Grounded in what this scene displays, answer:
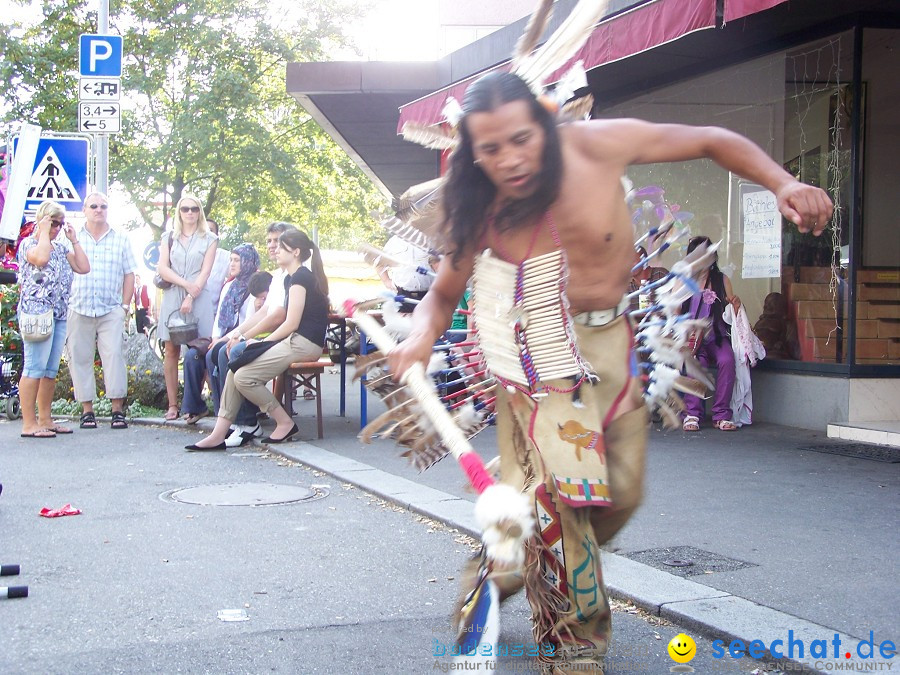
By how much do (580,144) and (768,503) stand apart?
326cm

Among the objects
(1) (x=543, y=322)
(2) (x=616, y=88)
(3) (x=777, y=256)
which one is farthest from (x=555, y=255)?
(2) (x=616, y=88)

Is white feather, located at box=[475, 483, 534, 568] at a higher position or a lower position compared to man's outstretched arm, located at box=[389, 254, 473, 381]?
lower

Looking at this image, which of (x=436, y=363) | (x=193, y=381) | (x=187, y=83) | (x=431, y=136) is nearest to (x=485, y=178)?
(x=431, y=136)

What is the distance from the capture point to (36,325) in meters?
8.55

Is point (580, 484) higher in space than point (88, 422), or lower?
higher

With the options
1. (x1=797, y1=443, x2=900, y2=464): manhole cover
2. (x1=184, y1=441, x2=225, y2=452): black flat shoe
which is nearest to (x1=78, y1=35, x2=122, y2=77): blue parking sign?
(x1=184, y1=441, x2=225, y2=452): black flat shoe

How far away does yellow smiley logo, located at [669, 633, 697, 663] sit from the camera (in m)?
3.28

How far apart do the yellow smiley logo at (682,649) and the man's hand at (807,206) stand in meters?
1.43

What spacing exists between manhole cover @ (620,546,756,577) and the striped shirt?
652cm

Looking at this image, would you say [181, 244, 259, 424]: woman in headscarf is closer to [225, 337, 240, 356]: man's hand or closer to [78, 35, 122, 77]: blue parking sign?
[225, 337, 240, 356]: man's hand

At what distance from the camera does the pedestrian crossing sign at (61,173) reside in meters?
9.30

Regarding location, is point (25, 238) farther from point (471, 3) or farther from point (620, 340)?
point (471, 3)

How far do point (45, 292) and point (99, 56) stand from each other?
10.5 ft

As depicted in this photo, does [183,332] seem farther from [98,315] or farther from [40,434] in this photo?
[40,434]
